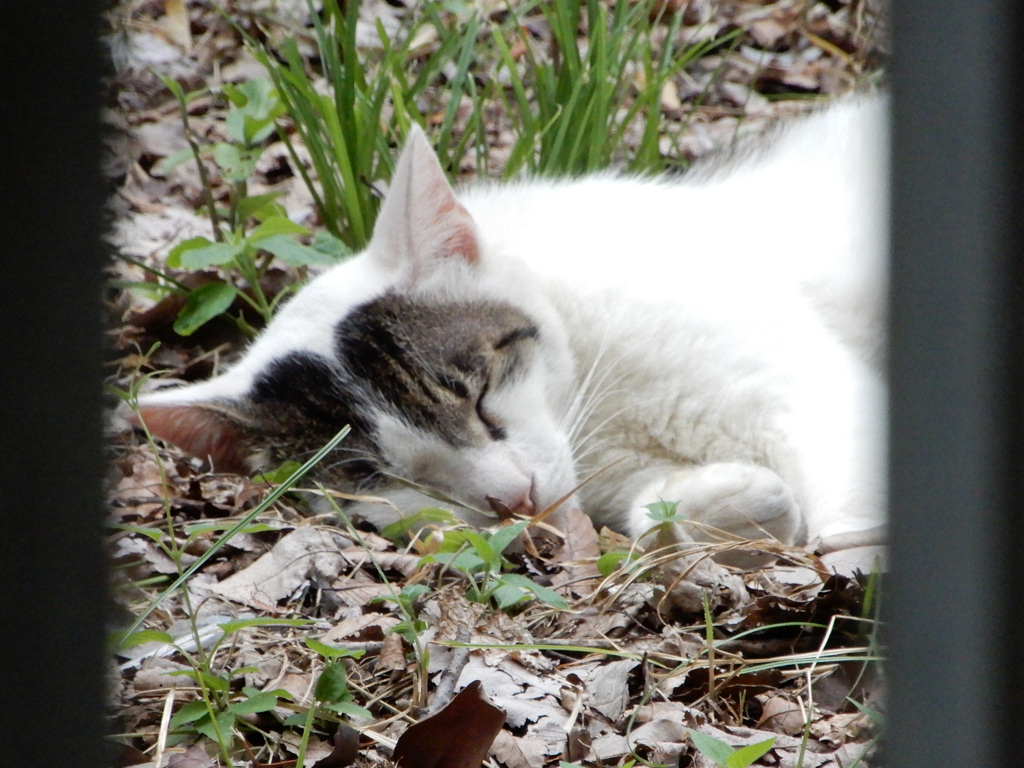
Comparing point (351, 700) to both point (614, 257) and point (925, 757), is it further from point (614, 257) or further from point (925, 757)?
point (614, 257)

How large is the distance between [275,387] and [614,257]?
2.61ft

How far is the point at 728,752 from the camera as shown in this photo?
3.59 ft

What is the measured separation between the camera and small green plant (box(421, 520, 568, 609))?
5.00 feet

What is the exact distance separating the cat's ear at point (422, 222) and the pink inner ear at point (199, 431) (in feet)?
1.62

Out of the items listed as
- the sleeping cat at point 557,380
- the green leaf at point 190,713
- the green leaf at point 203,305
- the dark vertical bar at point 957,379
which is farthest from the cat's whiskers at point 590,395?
the dark vertical bar at point 957,379

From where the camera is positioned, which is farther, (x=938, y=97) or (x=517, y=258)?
(x=517, y=258)

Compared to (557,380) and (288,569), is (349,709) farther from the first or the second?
(557,380)

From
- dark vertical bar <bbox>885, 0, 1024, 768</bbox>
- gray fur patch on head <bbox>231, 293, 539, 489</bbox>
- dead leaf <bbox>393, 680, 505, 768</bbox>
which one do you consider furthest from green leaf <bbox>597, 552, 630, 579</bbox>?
dark vertical bar <bbox>885, 0, 1024, 768</bbox>

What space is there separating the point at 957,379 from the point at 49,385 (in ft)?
1.30

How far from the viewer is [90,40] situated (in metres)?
0.43

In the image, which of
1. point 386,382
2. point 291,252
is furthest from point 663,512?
point 291,252

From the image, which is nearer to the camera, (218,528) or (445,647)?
(445,647)

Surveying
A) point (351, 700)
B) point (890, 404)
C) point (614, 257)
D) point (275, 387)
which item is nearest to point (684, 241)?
point (614, 257)

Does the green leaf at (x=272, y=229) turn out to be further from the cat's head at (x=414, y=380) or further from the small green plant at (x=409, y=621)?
the small green plant at (x=409, y=621)
